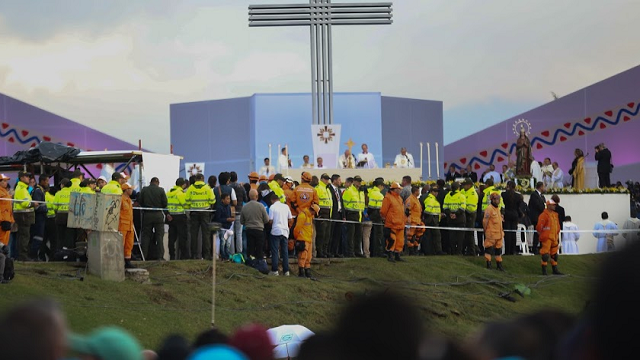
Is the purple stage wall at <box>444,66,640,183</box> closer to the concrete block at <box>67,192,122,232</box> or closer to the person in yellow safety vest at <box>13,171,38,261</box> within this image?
the concrete block at <box>67,192,122,232</box>

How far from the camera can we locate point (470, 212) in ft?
→ 84.0

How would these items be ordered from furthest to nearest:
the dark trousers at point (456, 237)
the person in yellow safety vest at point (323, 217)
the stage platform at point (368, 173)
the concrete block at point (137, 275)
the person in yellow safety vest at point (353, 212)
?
1. the stage platform at point (368, 173)
2. the dark trousers at point (456, 237)
3. the person in yellow safety vest at point (353, 212)
4. the person in yellow safety vest at point (323, 217)
5. the concrete block at point (137, 275)

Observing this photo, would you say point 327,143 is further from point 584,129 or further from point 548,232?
point 584,129

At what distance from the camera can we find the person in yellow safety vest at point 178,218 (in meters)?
21.3

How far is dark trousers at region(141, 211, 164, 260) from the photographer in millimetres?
20734

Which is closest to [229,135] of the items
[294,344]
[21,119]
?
[21,119]

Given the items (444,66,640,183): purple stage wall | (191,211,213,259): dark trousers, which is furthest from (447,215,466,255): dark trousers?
(444,66,640,183): purple stage wall

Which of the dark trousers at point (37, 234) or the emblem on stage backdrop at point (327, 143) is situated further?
the emblem on stage backdrop at point (327, 143)

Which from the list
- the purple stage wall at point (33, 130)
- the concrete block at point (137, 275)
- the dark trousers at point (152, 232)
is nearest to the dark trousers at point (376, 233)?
the dark trousers at point (152, 232)

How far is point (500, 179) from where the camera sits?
3334 centimetres

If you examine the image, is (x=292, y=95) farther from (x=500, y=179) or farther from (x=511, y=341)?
(x=511, y=341)

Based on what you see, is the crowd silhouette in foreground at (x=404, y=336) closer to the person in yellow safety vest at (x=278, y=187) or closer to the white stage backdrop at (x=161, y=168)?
the person in yellow safety vest at (x=278, y=187)

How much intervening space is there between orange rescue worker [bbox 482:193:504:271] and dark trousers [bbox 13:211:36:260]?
10329 mm

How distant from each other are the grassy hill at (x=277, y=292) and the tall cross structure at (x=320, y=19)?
41.7 feet
